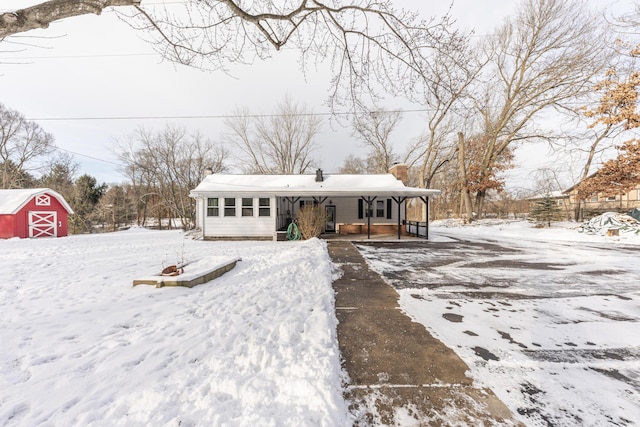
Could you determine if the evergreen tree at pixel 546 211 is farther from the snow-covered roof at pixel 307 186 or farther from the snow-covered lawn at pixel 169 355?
the snow-covered lawn at pixel 169 355

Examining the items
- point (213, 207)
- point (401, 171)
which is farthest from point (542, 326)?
point (401, 171)

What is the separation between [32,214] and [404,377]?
70.0ft

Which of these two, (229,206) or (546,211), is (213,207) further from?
(546,211)

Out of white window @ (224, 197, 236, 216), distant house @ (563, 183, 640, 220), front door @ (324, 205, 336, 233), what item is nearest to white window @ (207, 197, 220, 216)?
white window @ (224, 197, 236, 216)

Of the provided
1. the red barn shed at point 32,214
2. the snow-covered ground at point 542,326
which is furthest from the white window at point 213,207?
the red barn shed at point 32,214

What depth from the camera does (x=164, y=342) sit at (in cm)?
273

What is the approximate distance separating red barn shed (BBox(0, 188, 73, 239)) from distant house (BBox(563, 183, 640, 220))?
34.6 m

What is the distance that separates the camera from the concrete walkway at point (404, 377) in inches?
70.6

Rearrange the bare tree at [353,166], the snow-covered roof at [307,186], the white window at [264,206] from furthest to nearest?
the bare tree at [353,166], the white window at [264,206], the snow-covered roof at [307,186]

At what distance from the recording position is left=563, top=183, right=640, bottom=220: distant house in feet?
58.4

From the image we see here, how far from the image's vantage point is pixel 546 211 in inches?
671

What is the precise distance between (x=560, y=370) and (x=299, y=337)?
2.64 meters

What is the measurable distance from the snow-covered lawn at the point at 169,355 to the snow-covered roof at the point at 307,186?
7.82 m

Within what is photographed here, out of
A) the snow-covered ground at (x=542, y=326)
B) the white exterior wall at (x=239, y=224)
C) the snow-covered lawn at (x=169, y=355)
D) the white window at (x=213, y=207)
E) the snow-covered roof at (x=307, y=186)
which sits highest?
the snow-covered roof at (x=307, y=186)
